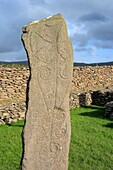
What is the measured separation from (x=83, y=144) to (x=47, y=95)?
13.9 ft

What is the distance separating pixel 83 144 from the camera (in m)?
9.45

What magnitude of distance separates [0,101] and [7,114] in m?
4.99

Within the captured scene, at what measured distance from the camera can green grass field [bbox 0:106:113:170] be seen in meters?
7.84

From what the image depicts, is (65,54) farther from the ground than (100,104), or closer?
farther from the ground

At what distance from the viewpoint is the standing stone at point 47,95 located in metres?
5.53

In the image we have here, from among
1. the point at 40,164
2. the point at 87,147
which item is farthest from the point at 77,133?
the point at 40,164

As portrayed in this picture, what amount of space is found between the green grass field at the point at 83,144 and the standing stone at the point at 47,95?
6.91 ft

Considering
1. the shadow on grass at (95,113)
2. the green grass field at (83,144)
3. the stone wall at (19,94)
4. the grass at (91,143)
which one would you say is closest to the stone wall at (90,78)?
the stone wall at (19,94)

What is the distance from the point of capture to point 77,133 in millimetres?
10758

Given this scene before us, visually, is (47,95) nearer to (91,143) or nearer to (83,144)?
(83,144)

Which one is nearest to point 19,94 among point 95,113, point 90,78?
point 95,113

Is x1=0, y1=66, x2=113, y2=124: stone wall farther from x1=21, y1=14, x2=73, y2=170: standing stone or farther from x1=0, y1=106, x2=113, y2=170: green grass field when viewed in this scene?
x1=21, y1=14, x2=73, y2=170: standing stone

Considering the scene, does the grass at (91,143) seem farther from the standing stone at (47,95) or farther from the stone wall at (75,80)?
the stone wall at (75,80)

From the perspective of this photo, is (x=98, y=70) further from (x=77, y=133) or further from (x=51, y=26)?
(x=51, y=26)
